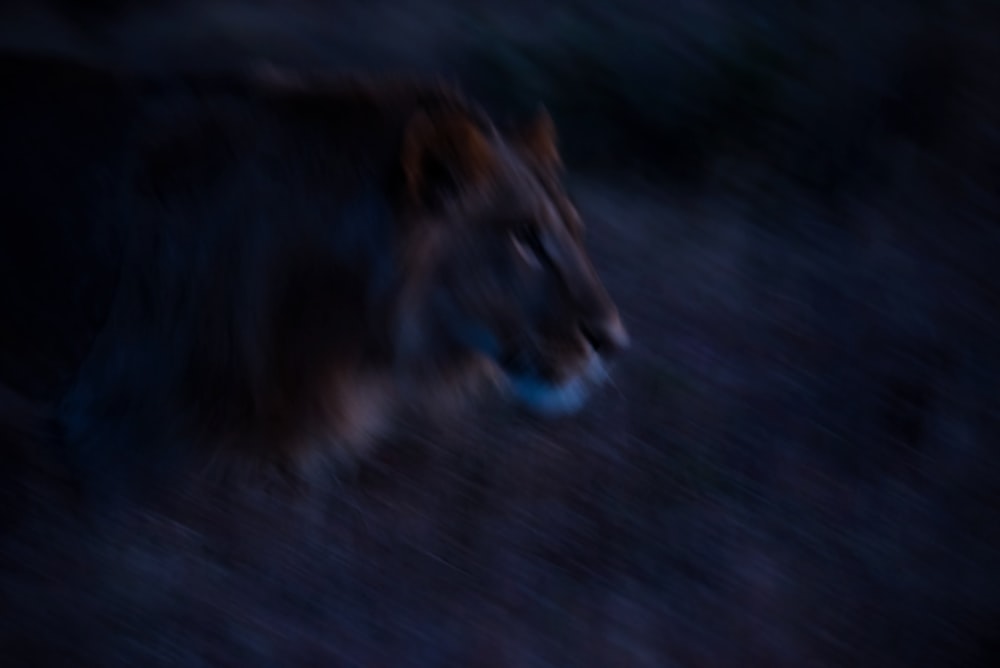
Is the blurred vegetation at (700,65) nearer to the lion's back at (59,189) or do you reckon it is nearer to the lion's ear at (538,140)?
the lion's back at (59,189)

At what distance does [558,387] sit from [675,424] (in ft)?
4.07

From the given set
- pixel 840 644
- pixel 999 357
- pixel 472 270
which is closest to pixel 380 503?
pixel 472 270

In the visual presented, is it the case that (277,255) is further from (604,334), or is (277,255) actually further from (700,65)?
(700,65)

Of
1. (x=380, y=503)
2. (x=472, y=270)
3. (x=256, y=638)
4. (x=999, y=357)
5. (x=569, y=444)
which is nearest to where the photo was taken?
(x=472, y=270)

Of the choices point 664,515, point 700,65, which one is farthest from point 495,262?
point 700,65

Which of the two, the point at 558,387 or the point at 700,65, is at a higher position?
the point at 700,65

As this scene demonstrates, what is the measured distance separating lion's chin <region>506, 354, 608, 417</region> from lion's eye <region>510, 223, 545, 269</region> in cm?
25

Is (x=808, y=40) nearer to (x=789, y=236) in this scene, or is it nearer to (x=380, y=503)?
(x=789, y=236)

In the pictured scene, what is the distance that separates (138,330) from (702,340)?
1974 mm

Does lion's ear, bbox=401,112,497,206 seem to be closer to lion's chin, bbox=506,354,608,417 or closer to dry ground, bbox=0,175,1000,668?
lion's chin, bbox=506,354,608,417

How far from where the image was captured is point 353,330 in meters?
2.45

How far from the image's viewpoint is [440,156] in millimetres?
2209

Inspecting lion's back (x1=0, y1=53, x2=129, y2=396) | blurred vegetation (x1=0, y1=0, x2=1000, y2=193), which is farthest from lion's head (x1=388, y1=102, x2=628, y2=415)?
blurred vegetation (x1=0, y1=0, x2=1000, y2=193)

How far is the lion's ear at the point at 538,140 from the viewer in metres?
2.45
